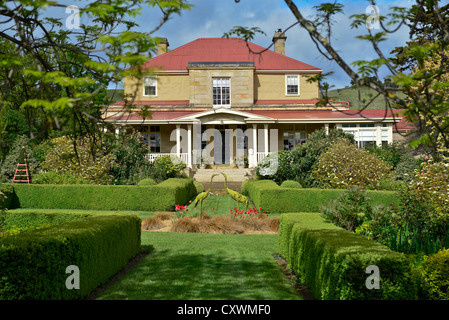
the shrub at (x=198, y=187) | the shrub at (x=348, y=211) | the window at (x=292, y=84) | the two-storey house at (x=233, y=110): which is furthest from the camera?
the window at (x=292, y=84)

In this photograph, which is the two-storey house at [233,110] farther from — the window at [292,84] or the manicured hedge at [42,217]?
the manicured hedge at [42,217]

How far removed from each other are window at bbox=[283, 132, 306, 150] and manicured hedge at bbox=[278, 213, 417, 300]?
82.3 ft

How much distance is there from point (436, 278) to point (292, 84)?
29.2 meters

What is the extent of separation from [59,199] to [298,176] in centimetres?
1132

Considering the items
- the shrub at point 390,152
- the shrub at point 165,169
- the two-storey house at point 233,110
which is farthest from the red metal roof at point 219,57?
the shrub at point 165,169

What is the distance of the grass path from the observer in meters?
6.78

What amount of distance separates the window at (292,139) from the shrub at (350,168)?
1146 centimetres

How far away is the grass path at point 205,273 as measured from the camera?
678 cm

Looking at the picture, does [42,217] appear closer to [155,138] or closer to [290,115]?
[155,138]

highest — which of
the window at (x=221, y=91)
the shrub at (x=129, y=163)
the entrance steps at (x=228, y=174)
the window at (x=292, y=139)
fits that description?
the window at (x=221, y=91)
